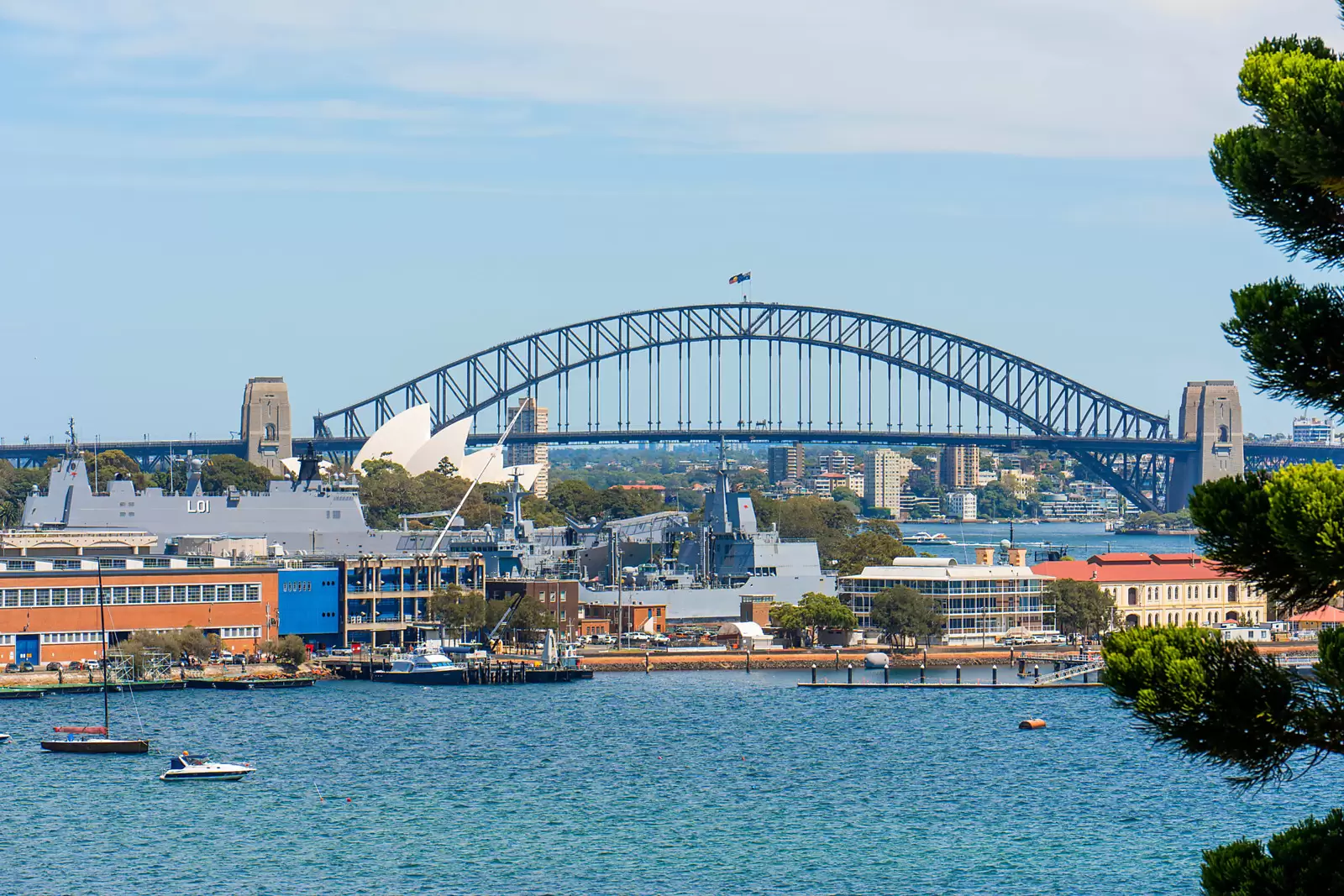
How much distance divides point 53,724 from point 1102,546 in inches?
4025

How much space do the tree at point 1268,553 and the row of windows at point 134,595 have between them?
54.3 meters

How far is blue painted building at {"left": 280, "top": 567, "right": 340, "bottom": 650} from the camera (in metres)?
68.3

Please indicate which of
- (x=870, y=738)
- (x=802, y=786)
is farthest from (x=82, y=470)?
(x=802, y=786)

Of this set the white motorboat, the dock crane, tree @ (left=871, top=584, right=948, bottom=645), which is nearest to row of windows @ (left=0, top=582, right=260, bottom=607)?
the dock crane

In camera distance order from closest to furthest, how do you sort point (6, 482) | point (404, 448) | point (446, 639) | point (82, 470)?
point (446, 639), point (82, 470), point (6, 482), point (404, 448)

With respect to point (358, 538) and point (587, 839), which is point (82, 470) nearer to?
point (358, 538)

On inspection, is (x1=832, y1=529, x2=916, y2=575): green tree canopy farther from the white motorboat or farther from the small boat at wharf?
the white motorboat

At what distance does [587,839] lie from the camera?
119 feet

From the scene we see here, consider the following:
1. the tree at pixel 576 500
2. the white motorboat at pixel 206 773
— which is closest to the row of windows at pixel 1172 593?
the tree at pixel 576 500

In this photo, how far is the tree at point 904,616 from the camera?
73.9m

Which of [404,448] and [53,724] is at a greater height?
[404,448]

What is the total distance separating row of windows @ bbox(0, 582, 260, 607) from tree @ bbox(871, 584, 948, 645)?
20.9 metres

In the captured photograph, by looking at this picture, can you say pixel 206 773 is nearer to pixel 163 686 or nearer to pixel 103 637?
pixel 103 637

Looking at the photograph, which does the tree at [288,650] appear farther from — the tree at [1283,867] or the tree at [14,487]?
the tree at [1283,867]
